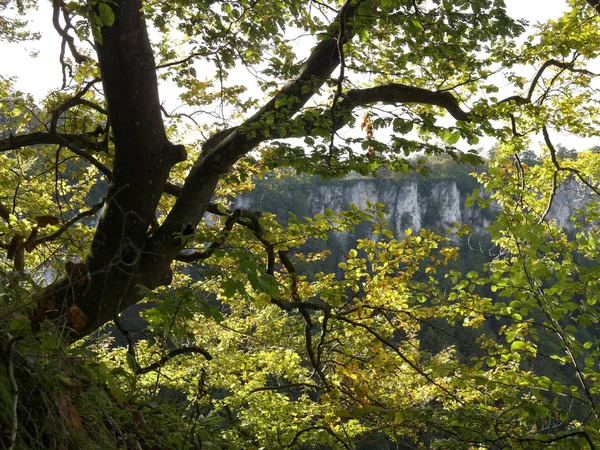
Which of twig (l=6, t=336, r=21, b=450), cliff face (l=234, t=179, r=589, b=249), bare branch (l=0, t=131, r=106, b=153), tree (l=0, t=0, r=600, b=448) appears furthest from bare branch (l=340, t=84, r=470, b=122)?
cliff face (l=234, t=179, r=589, b=249)

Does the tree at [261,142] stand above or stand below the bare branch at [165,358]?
above

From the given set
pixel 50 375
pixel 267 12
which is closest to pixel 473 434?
pixel 50 375

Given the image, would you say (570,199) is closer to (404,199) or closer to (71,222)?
(404,199)

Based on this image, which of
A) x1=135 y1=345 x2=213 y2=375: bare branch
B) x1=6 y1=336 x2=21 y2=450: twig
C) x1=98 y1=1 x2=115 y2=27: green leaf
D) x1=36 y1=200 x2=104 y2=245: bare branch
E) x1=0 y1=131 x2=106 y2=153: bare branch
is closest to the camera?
x1=6 y1=336 x2=21 y2=450: twig

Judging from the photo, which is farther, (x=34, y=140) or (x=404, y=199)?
(x=404, y=199)

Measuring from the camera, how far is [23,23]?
19.3 ft

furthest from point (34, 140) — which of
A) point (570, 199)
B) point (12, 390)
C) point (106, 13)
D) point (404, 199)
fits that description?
point (570, 199)

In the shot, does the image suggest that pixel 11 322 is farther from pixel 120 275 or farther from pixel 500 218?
pixel 500 218

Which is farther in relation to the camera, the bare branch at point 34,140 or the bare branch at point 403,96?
the bare branch at point 403,96

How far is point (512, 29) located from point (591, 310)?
5.82ft

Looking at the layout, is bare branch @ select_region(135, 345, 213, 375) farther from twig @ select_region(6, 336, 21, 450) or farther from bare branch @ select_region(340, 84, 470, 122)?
bare branch @ select_region(340, 84, 470, 122)

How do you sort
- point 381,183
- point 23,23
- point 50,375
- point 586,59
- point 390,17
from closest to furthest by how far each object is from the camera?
1. point 50,375
2. point 390,17
3. point 586,59
4. point 23,23
5. point 381,183

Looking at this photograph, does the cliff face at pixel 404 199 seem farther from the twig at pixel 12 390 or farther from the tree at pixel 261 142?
the twig at pixel 12 390

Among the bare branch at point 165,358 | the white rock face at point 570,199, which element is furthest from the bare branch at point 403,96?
the bare branch at point 165,358
